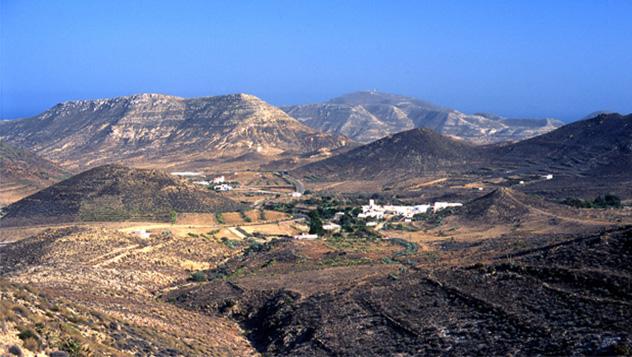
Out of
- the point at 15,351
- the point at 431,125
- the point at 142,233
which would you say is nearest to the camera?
the point at 15,351

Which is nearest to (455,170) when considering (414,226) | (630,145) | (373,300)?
(630,145)

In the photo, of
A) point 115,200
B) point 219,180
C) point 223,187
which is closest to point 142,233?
point 115,200

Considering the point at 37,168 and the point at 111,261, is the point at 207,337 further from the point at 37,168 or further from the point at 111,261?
the point at 37,168

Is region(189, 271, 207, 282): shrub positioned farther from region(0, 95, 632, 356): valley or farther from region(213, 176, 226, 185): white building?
region(213, 176, 226, 185): white building

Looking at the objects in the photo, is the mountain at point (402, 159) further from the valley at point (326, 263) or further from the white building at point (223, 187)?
the white building at point (223, 187)

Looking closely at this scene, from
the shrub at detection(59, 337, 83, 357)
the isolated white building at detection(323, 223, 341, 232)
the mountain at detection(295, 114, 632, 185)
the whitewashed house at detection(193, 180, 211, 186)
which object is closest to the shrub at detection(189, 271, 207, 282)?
the isolated white building at detection(323, 223, 341, 232)

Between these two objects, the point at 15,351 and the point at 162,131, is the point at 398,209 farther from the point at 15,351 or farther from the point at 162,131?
the point at 162,131

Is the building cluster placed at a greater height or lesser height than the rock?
lesser
